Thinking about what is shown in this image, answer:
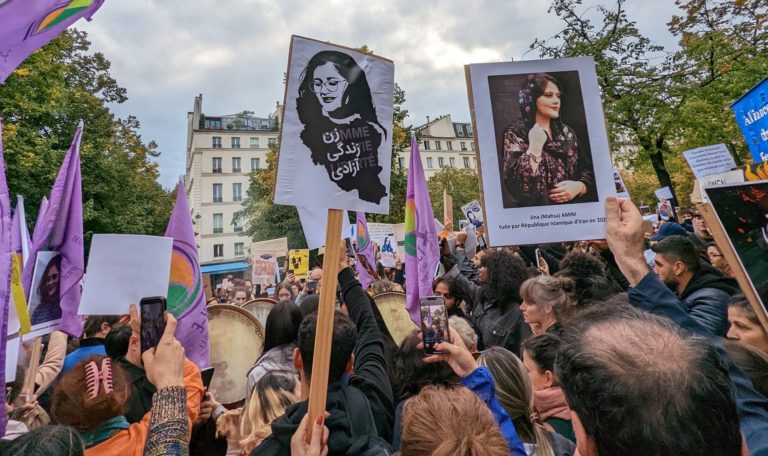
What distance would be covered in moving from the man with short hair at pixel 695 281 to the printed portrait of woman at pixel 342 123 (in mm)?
2397

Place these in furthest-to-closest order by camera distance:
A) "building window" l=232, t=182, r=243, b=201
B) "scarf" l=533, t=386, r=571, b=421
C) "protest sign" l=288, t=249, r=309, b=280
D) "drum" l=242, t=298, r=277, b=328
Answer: "building window" l=232, t=182, r=243, b=201
"protest sign" l=288, t=249, r=309, b=280
"drum" l=242, t=298, r=277, b=328
"scarf" l=533, t=386, r=571, b=421

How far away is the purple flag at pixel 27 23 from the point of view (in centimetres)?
229

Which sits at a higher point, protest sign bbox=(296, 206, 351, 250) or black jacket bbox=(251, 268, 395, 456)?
protest sign bbox=(296, 206, 351, 250)

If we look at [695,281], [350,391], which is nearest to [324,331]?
[350,391]

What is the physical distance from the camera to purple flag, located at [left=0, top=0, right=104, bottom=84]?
2.29m

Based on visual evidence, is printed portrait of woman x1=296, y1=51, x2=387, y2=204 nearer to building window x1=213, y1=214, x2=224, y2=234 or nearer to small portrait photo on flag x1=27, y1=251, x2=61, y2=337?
small portrait photo on flag x1=27, y1=251, x2=61, y2=337

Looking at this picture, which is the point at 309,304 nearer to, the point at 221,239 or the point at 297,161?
the point at 297,161

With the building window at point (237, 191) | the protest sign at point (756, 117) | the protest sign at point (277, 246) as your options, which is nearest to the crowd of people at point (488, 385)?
the protest sign at point (756, 117)

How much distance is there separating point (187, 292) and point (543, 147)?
2913 millimetres

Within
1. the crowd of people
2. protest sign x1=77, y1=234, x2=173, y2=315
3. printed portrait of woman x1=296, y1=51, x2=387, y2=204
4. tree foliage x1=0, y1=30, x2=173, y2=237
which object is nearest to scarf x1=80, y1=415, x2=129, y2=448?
the crowd of people

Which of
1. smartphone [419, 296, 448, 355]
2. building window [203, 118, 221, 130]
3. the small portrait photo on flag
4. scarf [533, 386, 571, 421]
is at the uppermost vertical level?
building window [203, 118, 221, 130]

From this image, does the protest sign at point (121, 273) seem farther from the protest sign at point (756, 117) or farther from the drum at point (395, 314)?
the protest sign at point (756, 117)

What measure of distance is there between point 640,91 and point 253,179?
2904 centimetres

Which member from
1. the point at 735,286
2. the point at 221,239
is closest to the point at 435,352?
the point at 735,286
